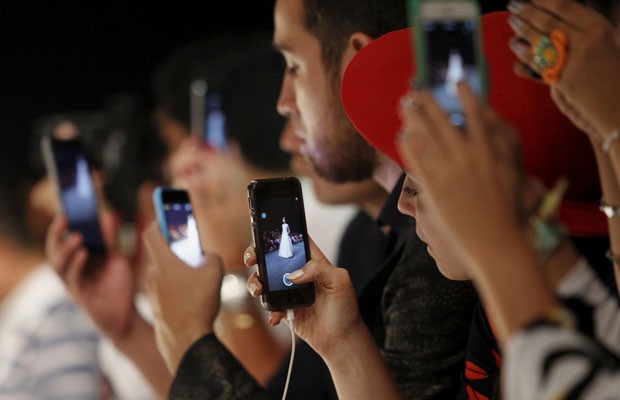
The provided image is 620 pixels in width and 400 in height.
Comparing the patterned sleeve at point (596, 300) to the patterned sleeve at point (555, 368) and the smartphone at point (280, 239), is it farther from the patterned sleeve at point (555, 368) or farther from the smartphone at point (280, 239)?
the smartphone at point (280, 239)

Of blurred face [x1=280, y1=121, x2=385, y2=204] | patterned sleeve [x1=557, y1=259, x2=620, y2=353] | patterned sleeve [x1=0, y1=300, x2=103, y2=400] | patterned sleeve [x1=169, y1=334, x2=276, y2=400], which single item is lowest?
patterned sleeve [x1=0, y1=300, x2=103, y2=400]

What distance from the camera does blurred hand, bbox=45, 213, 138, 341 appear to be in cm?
189

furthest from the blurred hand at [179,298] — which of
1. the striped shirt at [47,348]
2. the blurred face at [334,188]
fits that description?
the striped shirt at [47,348]

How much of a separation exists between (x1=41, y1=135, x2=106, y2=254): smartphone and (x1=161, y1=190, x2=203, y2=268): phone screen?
52cm

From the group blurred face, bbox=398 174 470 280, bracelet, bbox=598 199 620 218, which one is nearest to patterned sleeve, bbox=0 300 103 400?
blurred face, bbox=398 174 470 280

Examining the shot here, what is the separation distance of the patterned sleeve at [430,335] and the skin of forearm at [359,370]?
116 millimetres

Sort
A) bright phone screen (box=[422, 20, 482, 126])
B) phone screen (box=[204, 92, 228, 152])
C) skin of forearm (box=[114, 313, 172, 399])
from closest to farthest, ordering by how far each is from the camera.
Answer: bright phone screen (box=[422, 20, 482, 126]) → skin of forearm (box=[114, 313, 172, 399]) → phone screen (box=[204, 92, 228, 152])

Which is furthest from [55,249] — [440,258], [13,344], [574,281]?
[574,281]

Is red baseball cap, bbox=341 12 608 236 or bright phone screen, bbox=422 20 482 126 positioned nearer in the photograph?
bright phone screen, bbox=422 20 482 126

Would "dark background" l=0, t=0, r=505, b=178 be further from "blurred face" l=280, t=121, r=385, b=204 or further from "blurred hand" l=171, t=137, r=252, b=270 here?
"blurred face" l=280, t=121, r=385, b=204

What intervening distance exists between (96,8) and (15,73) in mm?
400

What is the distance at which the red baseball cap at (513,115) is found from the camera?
1004 mm

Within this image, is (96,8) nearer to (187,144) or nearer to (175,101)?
(175,101)

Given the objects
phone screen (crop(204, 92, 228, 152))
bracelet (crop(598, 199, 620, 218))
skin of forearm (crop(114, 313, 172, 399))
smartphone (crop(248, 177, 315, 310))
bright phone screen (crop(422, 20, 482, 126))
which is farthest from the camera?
phone screen (crop(204, 92, 228, 152))
